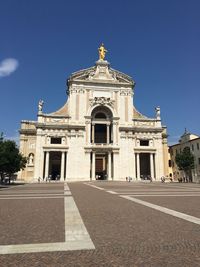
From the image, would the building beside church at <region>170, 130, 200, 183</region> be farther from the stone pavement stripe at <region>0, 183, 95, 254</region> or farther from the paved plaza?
the stone pavement stripe at <region>0, 183, 95, 254</region>

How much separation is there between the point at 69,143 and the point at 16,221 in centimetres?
5496

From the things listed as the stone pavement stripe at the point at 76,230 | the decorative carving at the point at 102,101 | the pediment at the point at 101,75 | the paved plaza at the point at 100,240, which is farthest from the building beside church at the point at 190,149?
the stone pavement stripe at the point at 76,230

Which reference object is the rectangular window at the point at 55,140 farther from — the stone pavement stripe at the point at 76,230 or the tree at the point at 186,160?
the stone pavement stripe at the point at 76,230

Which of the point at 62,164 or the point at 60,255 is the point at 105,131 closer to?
the point at 62,164

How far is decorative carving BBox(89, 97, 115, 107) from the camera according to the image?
66750 mm

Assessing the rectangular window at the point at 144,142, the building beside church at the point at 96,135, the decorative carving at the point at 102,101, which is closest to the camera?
the building beside church at the point at 96,135

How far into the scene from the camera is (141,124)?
6844 centimetres

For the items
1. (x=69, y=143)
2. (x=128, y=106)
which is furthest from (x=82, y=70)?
(x=69, y=143)

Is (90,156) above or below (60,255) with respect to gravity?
above

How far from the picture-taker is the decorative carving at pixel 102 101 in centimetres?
6675

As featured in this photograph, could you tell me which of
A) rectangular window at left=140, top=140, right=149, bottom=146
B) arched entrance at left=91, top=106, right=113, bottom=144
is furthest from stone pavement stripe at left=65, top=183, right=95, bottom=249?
rectangular window at left=140, top=140, right=149, bottom=146

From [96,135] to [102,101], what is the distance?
9.28m

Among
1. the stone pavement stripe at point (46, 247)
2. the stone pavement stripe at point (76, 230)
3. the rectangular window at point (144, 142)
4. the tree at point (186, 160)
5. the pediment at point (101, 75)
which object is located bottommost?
the stone pavement stripe at point (46, 247)

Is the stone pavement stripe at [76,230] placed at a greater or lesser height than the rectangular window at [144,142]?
lesser
